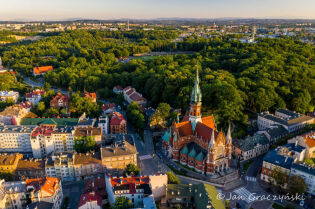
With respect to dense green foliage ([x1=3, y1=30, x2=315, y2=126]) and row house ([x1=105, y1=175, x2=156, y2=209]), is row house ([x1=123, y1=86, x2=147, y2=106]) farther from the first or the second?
row house ([x1=105, y1=175, x2=156, y2=209])

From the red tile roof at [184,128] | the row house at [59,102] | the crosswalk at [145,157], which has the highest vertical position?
the red tile roof at [184,128]

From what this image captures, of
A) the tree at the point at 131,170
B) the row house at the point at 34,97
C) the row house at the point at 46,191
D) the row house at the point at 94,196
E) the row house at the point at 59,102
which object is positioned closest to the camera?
the row house at the point at 94,196

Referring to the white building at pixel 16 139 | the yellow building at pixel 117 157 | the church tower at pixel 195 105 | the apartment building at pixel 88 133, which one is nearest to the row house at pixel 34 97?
the white building at pixel 16 139

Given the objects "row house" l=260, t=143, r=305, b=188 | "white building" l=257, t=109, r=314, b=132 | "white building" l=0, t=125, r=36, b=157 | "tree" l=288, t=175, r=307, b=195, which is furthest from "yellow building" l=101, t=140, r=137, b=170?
"white building" l=257, t=109, r=314, b=132

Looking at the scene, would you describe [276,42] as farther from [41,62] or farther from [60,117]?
[41,62]

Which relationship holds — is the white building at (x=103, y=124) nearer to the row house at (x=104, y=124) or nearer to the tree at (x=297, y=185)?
the row house at (x=104, y=124)

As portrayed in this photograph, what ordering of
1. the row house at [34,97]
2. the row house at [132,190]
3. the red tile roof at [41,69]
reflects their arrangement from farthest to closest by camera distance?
the red tile roof at [41,69] < the row house at [34,97] < the row house at [132,190]

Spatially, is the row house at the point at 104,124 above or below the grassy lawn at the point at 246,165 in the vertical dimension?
above

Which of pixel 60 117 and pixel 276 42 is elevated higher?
pixel 276 42

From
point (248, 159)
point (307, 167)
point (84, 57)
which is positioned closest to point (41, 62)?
point (84, 57)
